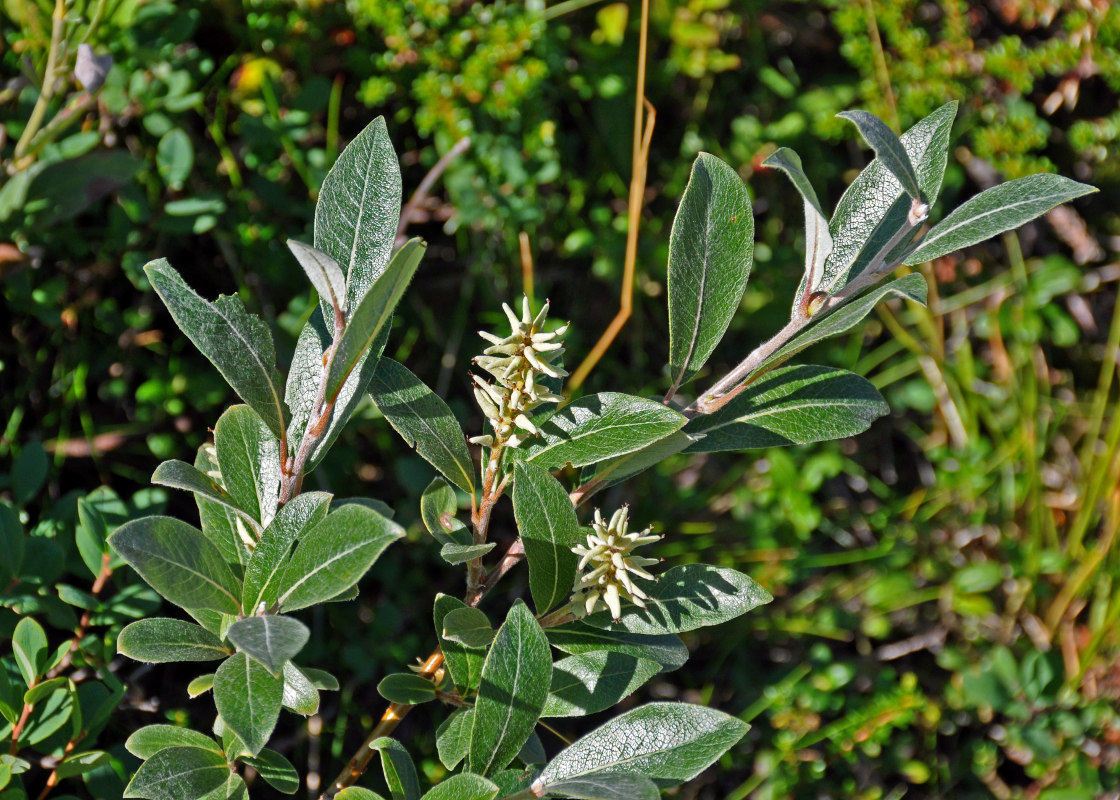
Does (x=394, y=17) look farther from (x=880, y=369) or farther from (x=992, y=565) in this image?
(x=992, y=565)

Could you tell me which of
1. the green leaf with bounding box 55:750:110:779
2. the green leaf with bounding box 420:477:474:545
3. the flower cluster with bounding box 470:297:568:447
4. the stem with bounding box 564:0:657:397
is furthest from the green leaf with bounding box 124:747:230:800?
the stem with bounding box 564:0:657:397

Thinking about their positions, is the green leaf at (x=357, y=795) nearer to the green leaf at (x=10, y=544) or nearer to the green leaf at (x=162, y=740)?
the green leaf at (x=162, y=740)

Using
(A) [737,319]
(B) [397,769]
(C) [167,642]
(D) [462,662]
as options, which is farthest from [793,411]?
(A) [737,319]

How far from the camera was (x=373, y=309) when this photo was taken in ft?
2.54

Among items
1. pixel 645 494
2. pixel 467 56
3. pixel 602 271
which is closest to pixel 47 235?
pixel 467 56

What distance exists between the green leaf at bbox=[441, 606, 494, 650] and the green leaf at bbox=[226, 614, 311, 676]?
188 mm

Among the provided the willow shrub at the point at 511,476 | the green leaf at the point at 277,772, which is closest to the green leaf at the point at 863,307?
the willow shrub at the point at 511,476

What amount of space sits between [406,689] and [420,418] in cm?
31

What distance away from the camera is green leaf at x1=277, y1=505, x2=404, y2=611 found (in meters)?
0.76

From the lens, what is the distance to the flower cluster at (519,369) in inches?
33.6

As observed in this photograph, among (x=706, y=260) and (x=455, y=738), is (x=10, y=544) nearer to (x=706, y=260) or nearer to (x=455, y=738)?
(x=455, y=738)

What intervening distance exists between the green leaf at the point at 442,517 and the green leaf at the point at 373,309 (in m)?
0.18

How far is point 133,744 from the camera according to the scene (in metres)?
0.96

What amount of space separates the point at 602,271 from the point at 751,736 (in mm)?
1050
